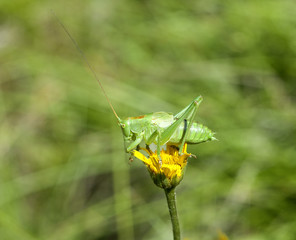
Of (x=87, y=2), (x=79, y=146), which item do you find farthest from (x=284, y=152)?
(x=87, y=2)

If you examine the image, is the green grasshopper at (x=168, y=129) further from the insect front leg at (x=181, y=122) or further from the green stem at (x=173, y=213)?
the green stem at (x=173, y=213)

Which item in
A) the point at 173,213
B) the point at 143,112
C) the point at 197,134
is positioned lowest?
the point at 173,213

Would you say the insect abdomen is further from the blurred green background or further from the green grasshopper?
the blurred green background

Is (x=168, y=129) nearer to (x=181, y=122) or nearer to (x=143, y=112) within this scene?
(x=181, y=122)

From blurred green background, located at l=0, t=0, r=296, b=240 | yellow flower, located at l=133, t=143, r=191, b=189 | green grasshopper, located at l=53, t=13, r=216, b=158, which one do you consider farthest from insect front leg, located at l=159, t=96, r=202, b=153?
blurred green background, located at l=0, t=0, r=296, b=240

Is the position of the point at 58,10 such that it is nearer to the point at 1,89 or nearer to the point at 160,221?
the point at 1,89

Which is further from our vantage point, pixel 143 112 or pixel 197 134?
pixel 143 112

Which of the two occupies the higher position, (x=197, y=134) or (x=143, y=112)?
(x=143, y=112)

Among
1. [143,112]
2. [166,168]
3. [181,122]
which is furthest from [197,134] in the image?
[143,112]
